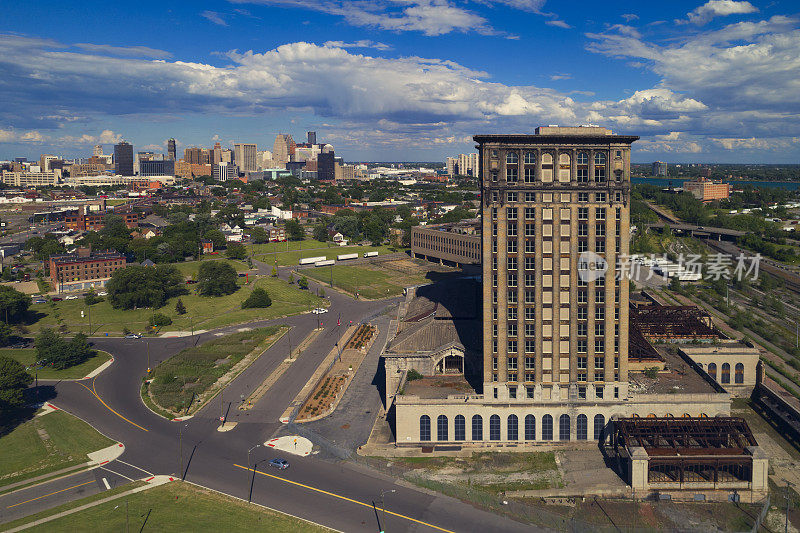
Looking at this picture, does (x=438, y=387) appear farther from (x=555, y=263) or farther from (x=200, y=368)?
(x=200, y=368)

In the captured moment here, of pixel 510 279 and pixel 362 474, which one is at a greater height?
pixel 510 279

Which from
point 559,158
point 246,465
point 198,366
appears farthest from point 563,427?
point 198,366

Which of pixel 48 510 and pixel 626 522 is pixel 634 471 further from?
pixel 48 510

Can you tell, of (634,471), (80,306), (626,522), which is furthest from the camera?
(80,306)

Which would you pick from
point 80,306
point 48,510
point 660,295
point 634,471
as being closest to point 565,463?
point 634,471

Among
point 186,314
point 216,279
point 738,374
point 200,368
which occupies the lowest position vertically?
point 200,368

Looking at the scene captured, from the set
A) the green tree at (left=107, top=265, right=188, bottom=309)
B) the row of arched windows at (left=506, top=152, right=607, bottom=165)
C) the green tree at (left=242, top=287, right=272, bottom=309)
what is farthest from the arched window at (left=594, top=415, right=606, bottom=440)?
the green tree at (left=107, top=265, right=188, bottom=309)
